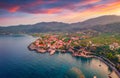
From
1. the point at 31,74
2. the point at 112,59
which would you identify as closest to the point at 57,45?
the point at 112,59

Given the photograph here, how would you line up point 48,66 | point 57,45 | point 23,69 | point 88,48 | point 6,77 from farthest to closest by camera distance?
1. point 57,45
2. point 88,48
3. point 48,66
4. point 23,69
5. point 6,77

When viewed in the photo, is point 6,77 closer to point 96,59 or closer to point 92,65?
point 92,65

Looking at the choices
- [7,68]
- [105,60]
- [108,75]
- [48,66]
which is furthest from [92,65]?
[7,68]

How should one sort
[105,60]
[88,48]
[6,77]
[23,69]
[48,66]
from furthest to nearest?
[88,48] < [105,60] < [48,66] < [23,69] < [6,77]

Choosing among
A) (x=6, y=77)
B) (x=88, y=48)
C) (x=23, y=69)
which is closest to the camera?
(x=6, y=77)

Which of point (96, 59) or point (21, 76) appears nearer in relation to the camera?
point (21, 76)

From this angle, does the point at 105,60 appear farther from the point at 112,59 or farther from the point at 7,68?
the point at 7,68

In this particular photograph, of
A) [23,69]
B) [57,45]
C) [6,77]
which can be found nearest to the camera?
[6,77]

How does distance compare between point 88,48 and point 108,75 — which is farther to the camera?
point 88,48

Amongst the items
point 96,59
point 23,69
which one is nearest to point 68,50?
point 96,59
